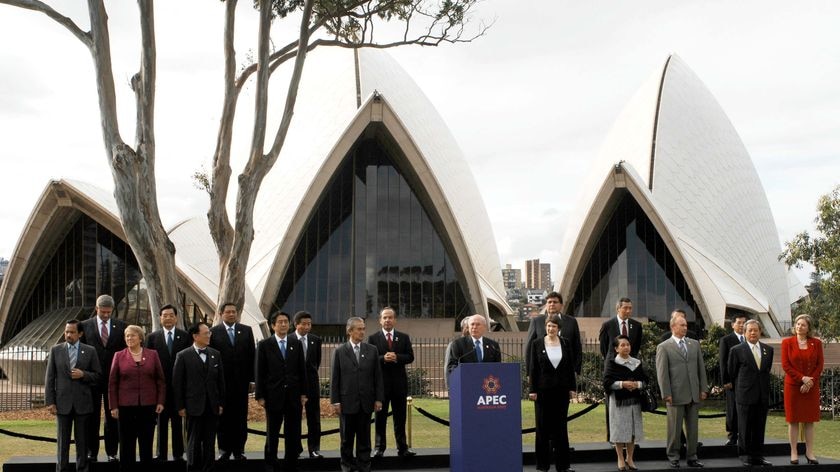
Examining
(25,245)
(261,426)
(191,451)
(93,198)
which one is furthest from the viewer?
(25,245)

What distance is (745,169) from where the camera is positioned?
104 ft

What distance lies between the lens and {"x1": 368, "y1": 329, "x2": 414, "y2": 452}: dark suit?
8914 mm

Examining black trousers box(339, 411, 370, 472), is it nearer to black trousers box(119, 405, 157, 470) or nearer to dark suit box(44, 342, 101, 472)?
black trousers box(119, 405, 157, 470)

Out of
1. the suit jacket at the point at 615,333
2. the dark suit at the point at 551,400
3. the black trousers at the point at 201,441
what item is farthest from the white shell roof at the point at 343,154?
the black trousers at the point at 201,441

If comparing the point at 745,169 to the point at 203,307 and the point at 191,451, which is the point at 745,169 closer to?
the point at 203,307

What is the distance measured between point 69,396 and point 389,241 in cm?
1915

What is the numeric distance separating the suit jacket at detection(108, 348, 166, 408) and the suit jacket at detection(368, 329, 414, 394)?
7.18ft

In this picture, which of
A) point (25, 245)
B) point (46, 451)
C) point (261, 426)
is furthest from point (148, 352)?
point (25, 245)

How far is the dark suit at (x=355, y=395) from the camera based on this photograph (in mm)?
8156

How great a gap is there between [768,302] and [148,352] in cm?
2567

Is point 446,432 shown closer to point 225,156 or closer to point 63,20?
point 225,156

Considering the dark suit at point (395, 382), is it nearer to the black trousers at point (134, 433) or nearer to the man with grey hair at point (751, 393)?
the black trousers at point (134, 433)

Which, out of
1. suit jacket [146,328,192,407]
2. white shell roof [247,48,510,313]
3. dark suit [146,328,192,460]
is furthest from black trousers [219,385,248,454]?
white shell roof [247,48,510,313]

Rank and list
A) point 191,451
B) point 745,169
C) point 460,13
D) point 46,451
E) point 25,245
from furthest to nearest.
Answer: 1. point 745,169
2. point 25,245
3. point 460,13
4. point 46,451
5. point 191,451
